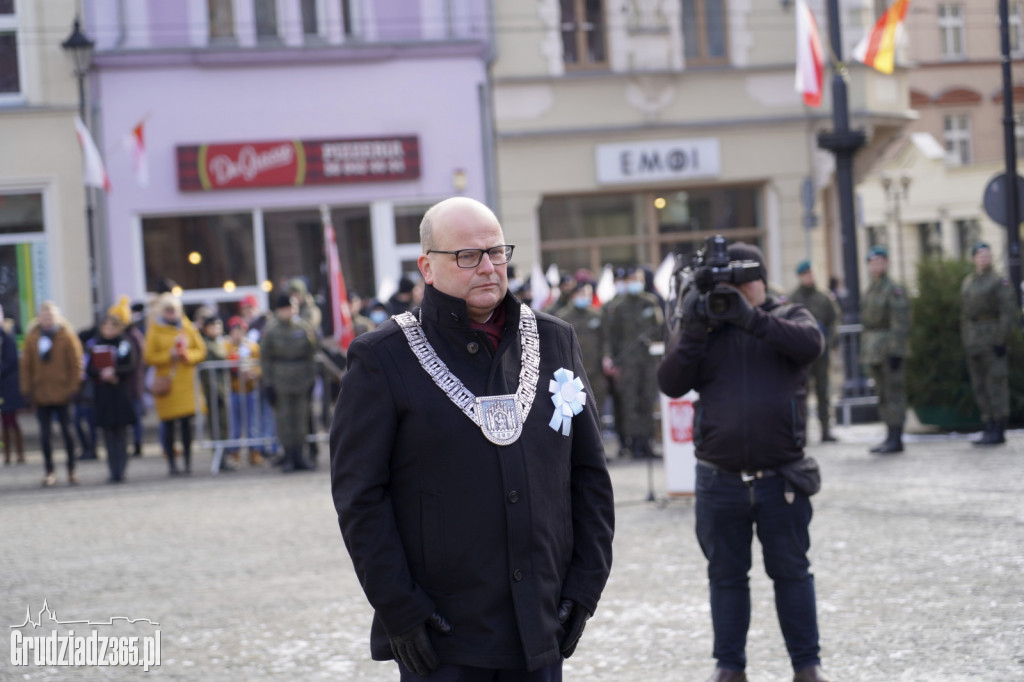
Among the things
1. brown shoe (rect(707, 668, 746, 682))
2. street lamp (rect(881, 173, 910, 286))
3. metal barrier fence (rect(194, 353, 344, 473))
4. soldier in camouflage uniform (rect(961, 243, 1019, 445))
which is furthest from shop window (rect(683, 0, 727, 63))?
brown shoe (rect(707, 668, 746, 682))

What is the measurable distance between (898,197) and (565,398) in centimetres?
3656

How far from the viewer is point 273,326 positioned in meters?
15.4

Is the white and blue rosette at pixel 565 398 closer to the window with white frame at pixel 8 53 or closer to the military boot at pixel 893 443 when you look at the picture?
the military boot at pixel 893 443

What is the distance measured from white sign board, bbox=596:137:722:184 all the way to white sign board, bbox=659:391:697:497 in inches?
518

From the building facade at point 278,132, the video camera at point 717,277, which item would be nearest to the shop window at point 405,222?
the building facade at point 278,132

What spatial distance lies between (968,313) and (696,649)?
28.0 feet

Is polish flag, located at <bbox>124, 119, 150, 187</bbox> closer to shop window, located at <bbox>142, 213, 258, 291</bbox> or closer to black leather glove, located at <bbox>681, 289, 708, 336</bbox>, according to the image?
shop window, located at <bbox>142, 213, 258, 291</bbox>

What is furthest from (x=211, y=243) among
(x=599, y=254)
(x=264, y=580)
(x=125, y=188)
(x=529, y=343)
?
(x=529, y=343)

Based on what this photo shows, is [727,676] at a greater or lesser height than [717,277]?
lesser

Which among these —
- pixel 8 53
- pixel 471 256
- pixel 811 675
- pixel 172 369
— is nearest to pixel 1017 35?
pixel 8 53

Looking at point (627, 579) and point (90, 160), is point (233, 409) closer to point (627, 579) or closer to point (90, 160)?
point (90, 160)

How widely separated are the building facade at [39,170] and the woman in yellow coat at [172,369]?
24.1ft

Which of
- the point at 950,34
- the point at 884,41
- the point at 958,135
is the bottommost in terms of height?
the point at 884,41

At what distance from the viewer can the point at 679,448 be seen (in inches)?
432
